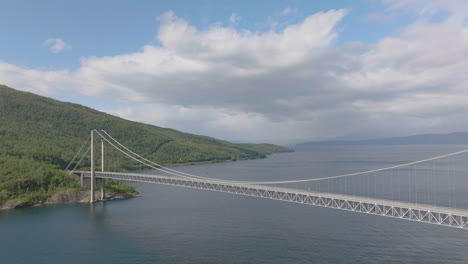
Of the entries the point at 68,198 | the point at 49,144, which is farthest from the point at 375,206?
the point at 49,144

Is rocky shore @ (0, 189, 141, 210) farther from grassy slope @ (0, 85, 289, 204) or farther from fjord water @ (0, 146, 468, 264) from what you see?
fjord water @ (0, 146, 468, 264)

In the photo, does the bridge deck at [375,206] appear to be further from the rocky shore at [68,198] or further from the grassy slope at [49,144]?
the grassy slope at [49,144]

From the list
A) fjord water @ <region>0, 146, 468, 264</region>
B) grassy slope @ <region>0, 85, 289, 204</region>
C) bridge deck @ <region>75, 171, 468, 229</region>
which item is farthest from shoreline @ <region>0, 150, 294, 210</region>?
bridge deck @ <region>75, 171, 468, 229</region>

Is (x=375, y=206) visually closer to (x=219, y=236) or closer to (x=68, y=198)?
(x=219, y=236)

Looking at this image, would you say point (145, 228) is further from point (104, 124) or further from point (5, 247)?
point (104, 124)

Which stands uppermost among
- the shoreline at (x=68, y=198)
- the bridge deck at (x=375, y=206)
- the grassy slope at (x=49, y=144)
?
the grassy slope at (x=49, y=144)

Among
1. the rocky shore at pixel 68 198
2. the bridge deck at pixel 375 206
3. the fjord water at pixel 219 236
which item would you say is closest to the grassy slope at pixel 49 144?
the rocky shore at pixel 68 198

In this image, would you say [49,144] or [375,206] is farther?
[49,144]
